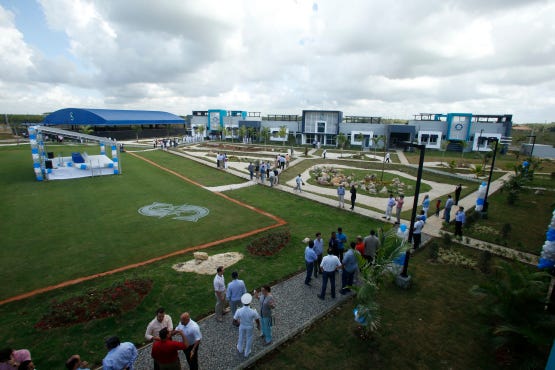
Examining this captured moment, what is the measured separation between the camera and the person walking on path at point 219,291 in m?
8.20

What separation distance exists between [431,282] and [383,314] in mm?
3060

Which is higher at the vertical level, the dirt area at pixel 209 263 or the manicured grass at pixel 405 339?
the manicured grass at pixel 405 339

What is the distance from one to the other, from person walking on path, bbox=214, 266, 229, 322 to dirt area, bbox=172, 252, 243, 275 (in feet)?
9.27

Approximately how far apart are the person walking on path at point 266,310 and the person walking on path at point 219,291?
1.41 meters

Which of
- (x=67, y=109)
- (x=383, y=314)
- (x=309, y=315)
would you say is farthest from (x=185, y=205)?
(x=67, y=109)

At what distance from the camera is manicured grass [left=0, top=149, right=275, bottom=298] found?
1173cm

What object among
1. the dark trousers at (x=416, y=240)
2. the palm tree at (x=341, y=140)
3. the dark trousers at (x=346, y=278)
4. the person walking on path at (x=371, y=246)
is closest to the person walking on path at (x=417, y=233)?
the dark trousers at (x=416, y=240)

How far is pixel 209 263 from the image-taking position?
1191 cm

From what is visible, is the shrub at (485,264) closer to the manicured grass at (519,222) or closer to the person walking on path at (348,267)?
the manicured grass at (519,222)

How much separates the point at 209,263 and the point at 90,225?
8666 mm

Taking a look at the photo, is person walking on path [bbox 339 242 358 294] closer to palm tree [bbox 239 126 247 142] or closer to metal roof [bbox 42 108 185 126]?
palm tree [bbox 239 126 247 142]

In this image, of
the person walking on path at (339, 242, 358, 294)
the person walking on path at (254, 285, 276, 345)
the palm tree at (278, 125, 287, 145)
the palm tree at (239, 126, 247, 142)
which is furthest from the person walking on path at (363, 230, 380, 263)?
the palm tree at (239, 126, 247, 142)

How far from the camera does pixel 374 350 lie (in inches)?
292

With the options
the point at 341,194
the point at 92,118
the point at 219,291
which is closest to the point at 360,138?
the point at 341,194
